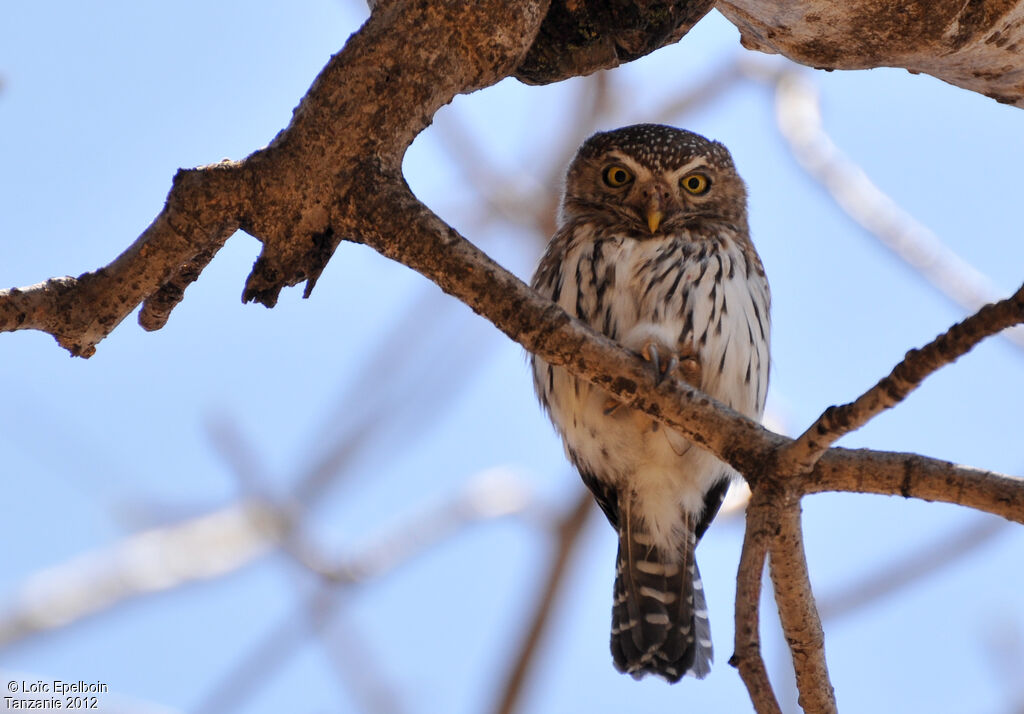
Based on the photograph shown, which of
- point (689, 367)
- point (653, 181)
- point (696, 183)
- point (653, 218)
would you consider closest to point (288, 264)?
point (689, 367)

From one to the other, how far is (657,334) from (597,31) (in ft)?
3.25

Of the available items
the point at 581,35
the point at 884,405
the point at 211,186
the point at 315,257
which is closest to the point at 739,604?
the point at 884,405

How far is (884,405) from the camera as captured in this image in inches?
79.5

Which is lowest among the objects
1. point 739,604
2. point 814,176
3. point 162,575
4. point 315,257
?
point 739,604

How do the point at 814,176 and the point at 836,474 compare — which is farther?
the point at 814,176

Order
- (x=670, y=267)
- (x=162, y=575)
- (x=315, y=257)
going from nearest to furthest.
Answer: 1. (x=315, y=257)
2. (x=670, y=267)
3. (x=162, y=575)

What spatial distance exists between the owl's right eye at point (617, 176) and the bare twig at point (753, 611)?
2.41 m

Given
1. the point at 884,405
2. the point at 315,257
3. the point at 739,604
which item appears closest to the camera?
the point at 884,405

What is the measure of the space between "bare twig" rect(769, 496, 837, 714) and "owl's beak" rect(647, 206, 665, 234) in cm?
198

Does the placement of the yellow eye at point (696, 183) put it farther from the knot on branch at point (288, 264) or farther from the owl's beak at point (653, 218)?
the knot on branch at point (288, 264)

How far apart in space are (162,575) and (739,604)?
4962 millimetres

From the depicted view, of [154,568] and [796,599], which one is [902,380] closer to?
[796,599]

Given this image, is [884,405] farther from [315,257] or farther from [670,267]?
[670,267]

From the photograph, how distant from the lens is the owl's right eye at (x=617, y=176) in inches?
176
